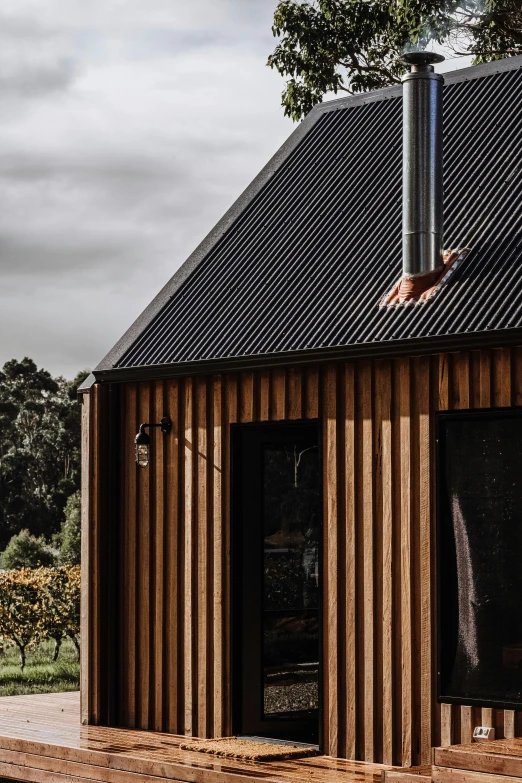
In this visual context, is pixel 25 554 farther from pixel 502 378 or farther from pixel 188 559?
pixel 502 378

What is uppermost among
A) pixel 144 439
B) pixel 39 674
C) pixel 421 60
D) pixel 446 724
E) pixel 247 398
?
pixel 421 60

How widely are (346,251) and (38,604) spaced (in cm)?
654

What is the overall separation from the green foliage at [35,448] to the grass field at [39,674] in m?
24.3

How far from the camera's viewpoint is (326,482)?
786 centimetres

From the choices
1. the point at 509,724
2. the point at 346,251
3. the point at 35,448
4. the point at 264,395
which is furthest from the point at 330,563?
the point at 35,448

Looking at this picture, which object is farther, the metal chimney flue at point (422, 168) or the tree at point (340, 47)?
the tree at point (340, 47)

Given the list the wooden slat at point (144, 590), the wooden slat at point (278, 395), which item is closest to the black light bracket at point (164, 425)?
the wooden slat at point (144, 590)

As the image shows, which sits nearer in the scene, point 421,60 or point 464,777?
point 464,777

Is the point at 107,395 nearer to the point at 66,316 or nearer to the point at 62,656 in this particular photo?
the point at 62,656

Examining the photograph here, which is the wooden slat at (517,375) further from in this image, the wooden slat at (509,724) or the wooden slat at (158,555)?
the wooden slat at (158,555)

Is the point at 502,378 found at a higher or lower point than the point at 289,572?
higher

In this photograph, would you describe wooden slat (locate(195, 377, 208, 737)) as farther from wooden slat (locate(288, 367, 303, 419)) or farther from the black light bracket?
wooden slat (locate(288, 367, 303, 419))

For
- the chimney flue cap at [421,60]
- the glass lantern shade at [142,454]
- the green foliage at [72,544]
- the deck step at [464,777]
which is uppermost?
the chimney flue cap at [421,60]

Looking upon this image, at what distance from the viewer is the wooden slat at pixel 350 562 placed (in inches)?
299
